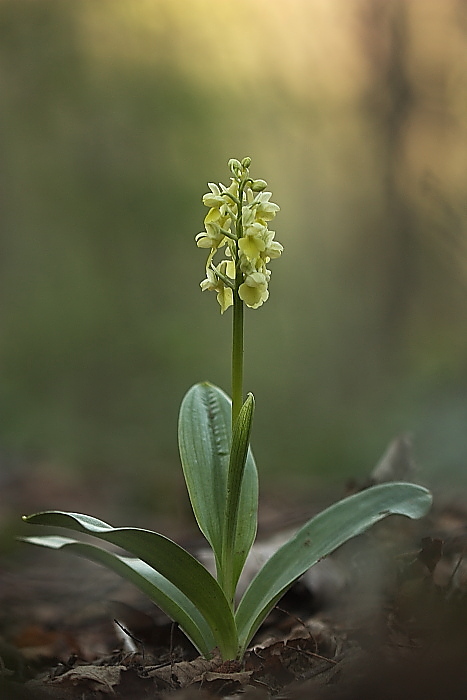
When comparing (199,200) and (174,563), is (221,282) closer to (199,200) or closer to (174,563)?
(174,563)

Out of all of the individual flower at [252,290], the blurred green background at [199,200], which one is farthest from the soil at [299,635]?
the blurred green background at [199,200]

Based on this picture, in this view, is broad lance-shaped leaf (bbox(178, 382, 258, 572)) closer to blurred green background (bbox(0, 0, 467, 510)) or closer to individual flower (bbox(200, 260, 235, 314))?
individual flower (bbox(200, 260, 235, 314))

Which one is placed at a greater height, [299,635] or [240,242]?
[240,242]

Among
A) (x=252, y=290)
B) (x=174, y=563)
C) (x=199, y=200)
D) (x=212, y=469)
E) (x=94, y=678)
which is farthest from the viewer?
(x=199, y=200)

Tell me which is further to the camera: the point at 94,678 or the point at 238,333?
the point at 238,333

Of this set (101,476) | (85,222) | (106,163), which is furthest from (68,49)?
(101,476)

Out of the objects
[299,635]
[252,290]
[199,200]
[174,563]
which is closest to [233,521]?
[174,563]

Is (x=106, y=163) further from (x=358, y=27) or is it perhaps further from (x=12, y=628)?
(x=12, y=628)
